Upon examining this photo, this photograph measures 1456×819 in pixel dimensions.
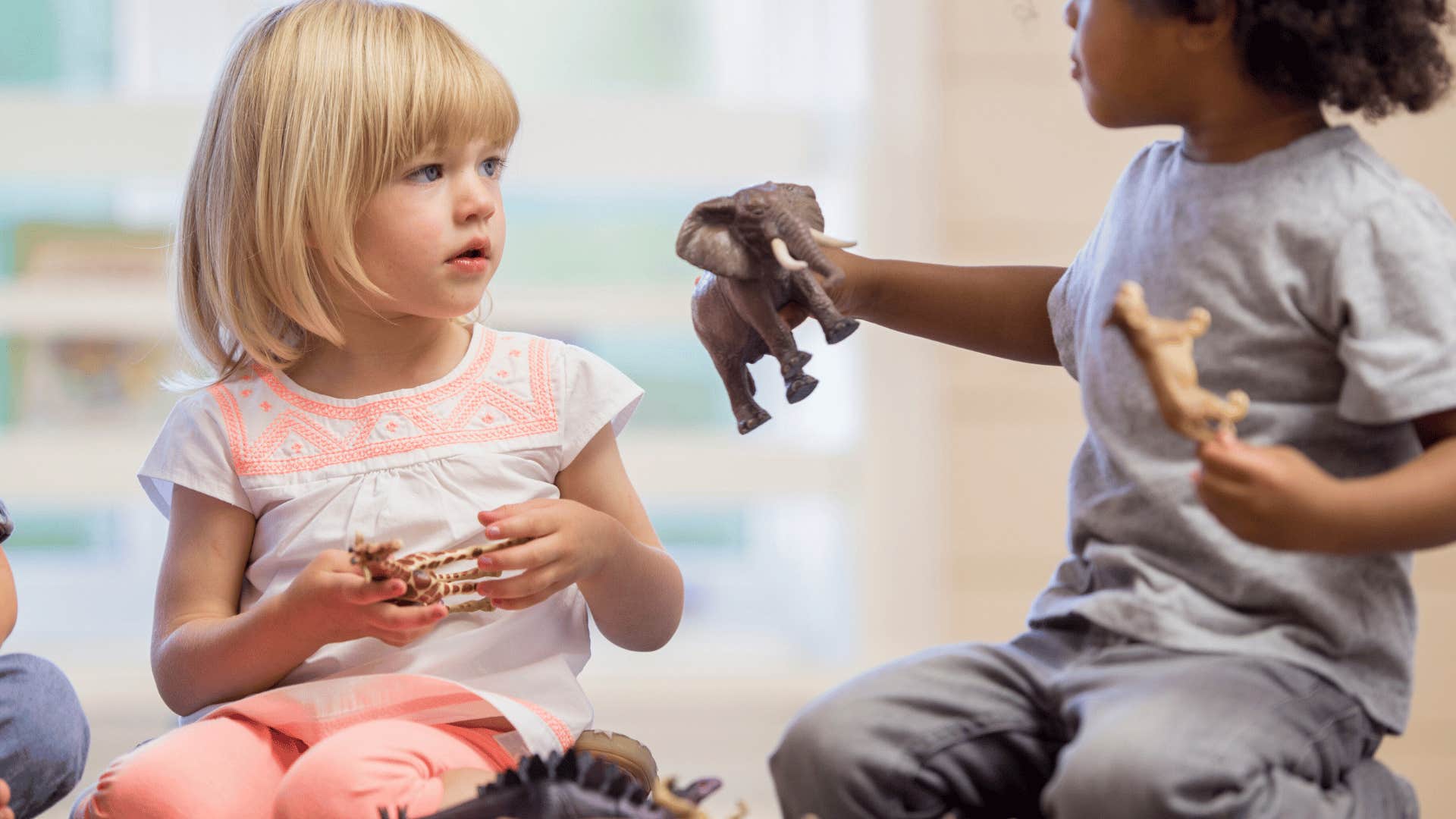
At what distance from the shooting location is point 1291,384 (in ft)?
2.65

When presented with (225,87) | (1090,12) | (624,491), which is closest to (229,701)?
(624,491)

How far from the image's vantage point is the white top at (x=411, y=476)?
1027 mm

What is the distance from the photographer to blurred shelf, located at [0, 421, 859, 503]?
5.84ft

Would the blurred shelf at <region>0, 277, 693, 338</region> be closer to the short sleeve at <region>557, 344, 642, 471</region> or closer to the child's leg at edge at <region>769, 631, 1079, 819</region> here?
the short sleeve at <region>557, 344, 642, 471</region>

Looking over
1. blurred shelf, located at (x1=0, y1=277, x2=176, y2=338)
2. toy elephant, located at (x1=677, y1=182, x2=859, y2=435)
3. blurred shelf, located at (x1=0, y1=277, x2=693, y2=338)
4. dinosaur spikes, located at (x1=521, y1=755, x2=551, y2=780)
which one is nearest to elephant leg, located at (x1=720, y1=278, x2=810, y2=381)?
toy elephant, located at (x1=677, y1=182, x2=859, y2=435)

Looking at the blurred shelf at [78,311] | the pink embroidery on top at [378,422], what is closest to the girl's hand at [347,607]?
the pink embroidery on top at [378,422]

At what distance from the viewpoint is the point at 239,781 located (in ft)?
3.13

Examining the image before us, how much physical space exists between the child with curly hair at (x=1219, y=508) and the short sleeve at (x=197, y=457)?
0.48m

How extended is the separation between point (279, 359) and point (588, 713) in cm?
37

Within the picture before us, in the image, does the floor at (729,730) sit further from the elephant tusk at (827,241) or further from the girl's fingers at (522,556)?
the elephant tusk at (827,241)

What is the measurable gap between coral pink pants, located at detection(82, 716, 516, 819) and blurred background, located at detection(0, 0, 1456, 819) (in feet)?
2.89

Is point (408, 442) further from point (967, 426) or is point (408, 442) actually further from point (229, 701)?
point (967, 426)

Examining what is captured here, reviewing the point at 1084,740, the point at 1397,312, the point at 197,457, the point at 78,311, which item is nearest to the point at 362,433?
the point at 197,457

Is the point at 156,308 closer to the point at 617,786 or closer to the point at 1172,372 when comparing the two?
the point at 617,786
